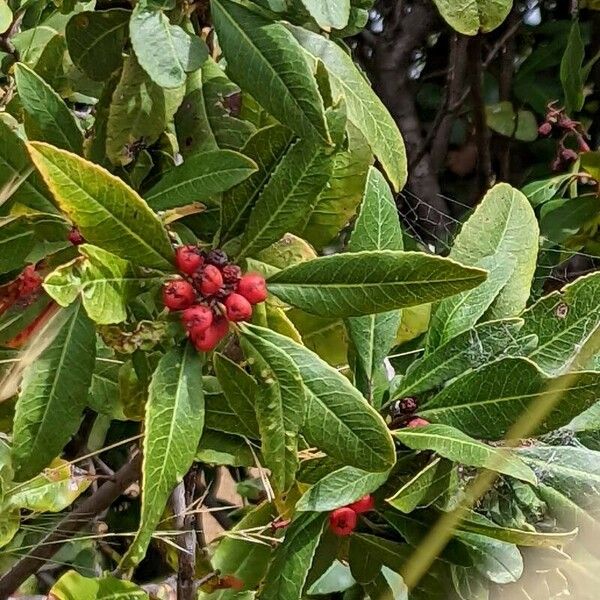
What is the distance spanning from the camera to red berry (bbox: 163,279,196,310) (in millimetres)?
474

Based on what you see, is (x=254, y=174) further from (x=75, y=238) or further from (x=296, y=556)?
(x=296, y=556)

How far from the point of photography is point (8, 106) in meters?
0.69

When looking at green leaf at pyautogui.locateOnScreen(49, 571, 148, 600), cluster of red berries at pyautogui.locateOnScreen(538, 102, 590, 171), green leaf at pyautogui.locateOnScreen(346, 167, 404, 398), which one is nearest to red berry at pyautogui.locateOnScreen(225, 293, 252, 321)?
green leaf at pyautogui.locateOnScreen(346, 167, 404, 398)

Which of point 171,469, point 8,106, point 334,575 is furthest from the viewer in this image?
point 334,575

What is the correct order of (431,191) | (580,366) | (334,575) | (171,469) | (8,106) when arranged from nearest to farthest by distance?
(171,469), (580,366), (8,106), (334,575), (431,191)

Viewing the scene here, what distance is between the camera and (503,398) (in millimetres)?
525

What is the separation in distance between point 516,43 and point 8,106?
3.10 feet

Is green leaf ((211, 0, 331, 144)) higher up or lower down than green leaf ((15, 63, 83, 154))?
higher up

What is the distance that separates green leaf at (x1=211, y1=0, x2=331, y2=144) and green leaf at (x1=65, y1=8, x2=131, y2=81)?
69 mm

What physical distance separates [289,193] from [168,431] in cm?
14

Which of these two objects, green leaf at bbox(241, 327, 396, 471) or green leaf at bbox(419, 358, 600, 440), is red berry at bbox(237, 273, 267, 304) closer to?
green leaf at bbox(241, 327, 396, 471)

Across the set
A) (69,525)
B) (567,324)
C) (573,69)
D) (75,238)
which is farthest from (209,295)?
(573,69)

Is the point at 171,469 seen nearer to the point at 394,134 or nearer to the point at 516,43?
the point at 394,134

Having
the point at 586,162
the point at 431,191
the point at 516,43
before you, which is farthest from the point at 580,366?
the point at 516,43
